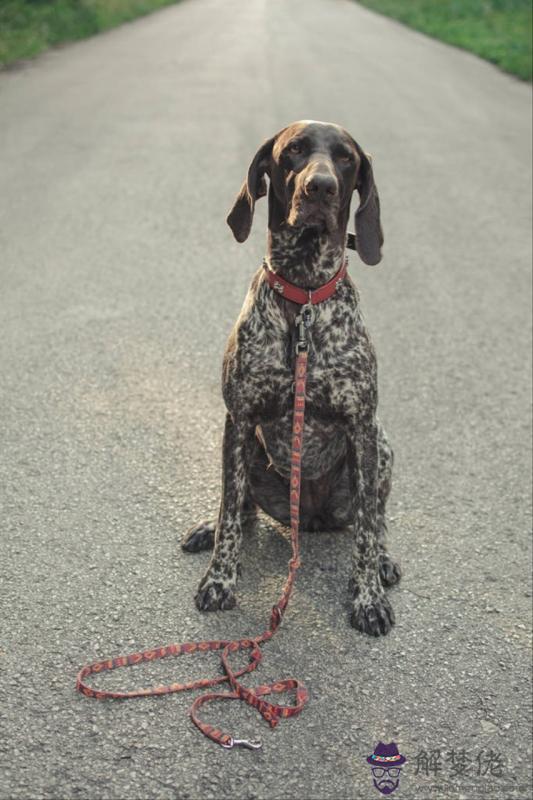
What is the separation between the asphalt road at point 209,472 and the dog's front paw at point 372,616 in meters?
0.04

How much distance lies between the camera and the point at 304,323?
3.77 metres

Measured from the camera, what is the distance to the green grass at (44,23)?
17469mm

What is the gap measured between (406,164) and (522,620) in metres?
7.80

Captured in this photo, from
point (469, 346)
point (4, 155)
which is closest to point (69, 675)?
point (469, 346)

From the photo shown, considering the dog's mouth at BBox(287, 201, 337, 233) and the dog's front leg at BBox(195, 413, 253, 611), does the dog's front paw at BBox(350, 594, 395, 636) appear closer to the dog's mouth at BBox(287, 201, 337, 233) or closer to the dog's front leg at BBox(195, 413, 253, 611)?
the dog's front leg at BBox(195, 413, 253, 611)

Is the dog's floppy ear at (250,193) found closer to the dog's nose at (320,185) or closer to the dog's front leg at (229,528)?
the dog's nose at (320,185)

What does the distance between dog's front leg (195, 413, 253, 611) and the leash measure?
0.21 metres

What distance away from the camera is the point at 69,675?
11.4ft

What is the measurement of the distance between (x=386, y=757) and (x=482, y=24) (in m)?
23.0

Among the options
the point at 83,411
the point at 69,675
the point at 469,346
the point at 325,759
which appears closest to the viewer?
the point at 325,759

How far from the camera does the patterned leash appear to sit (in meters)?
3.36

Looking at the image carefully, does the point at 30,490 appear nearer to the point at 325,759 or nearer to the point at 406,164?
the point at 325,759

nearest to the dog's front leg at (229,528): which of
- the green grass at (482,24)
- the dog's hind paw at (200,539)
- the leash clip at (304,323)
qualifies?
the dog's hind paw at (200,539)

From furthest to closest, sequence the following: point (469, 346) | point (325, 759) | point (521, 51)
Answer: point (521, 51)
point (469, 346)
point (325, 759)
